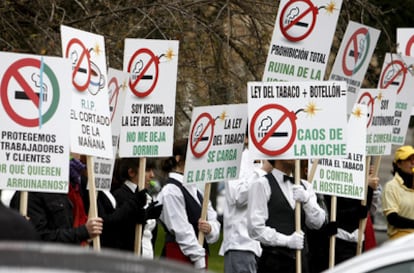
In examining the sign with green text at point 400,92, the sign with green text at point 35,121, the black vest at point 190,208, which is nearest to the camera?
the sign with green text at point 35,121

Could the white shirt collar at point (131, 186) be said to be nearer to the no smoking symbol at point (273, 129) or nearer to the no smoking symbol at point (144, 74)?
the no smoking symbol at point (144, 74)

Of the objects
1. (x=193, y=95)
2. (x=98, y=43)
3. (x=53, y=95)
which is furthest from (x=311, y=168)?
(x=53, y=95)

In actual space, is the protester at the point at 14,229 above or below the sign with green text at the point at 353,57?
below

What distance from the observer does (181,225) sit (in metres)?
11.4

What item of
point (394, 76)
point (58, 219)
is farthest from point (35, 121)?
point (394, 76)

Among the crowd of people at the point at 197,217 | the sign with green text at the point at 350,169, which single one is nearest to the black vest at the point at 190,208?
the crowd of people at the point at 197,217

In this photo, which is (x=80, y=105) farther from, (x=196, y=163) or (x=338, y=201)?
(x=338, y=201)

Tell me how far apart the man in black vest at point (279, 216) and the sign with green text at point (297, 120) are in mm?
175

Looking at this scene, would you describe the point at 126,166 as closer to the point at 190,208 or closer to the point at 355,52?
the point at 190,208

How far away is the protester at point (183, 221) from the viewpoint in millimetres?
11344

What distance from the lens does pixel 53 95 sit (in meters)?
8.91

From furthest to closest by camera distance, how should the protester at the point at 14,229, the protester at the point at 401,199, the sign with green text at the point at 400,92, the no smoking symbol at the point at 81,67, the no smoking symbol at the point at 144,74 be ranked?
the sign with green text at the point at 400,92, the protester at the point at 401,199, the no smoking symbol at the point at 144,74, the no smoking symbol at the point at 81,67, the protester at the point at 14,229

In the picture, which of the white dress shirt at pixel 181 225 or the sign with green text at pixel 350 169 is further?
the sign with green text at pixel 350 169

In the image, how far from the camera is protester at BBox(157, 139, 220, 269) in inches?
447
